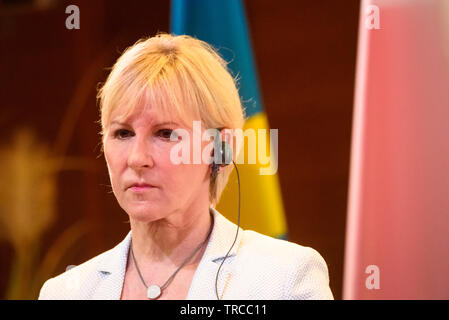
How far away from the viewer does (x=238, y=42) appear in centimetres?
202

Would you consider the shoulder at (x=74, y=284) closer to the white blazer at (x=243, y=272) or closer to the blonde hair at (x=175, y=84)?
the white blazer at (x=243, y=272)

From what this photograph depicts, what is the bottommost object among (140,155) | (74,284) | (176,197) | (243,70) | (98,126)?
(74,284)

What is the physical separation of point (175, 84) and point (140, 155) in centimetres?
21

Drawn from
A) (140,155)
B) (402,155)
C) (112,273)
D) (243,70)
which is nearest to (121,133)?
(140,155)

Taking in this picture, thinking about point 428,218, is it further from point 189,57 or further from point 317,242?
point 189,57

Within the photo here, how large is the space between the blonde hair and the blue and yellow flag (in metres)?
0.37

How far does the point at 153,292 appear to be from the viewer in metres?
1.52

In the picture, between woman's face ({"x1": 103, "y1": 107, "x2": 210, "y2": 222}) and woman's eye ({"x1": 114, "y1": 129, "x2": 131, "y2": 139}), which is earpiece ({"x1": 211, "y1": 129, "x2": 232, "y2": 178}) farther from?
woman's eye ({"x1": 114, "y1": 129, "x2": 131, "y2": 139})

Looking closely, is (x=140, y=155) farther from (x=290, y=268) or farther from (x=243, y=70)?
(x=243, y=70)

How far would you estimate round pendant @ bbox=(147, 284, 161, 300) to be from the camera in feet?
4.97

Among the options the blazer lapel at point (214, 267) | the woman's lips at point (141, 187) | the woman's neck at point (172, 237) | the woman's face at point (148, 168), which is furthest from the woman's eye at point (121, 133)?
the blazer lapel at point (214, 267)

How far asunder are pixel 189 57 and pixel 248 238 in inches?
21.3

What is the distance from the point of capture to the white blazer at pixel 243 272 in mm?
1477

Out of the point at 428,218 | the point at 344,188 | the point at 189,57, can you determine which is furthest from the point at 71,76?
the point at 428,218
